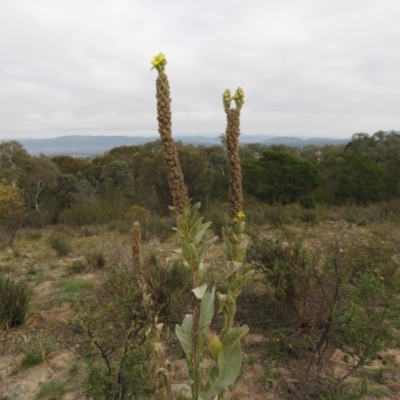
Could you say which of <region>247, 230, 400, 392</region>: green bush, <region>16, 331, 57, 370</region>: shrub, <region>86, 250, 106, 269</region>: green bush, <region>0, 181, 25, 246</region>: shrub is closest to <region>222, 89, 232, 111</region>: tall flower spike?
<region>247, 230, 400, 392</region>: green bush

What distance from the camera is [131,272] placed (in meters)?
4.68

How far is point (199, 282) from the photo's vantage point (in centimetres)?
122

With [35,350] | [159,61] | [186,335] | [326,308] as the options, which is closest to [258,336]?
[326,308]

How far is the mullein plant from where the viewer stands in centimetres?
112

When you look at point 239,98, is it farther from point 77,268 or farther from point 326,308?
point 77,268

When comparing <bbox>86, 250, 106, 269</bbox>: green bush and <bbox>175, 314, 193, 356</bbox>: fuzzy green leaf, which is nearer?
<bbox>175, 314, 193, 356</bbox>: fuzzy green leaf

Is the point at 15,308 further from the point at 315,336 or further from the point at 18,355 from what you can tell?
the point at 315,336

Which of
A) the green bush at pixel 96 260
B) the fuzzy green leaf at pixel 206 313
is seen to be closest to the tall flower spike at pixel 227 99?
the fuzzy green leaf at pixel 206 313

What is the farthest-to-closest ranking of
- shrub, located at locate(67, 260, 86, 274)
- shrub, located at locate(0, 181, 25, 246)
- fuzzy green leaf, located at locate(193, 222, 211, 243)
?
shrub, located at locate(0, 181, 25, 246)
shrub, located at locate(67, 260, 86, 274)
fuzzy green leaf, located at locate(193, 222, 211, 243)

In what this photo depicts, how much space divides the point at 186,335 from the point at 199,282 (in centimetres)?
19

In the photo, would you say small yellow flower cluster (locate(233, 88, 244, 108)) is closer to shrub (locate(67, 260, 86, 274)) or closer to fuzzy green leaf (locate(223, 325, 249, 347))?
fuzzy green leaf (locate(223, 325, 249, 347))

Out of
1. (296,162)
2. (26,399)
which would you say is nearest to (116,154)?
(296,162)

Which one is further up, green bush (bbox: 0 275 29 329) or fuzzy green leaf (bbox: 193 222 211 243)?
fuzzy green leaf (bbox: 193 222 211 243)

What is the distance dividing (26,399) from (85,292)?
2.37 m
